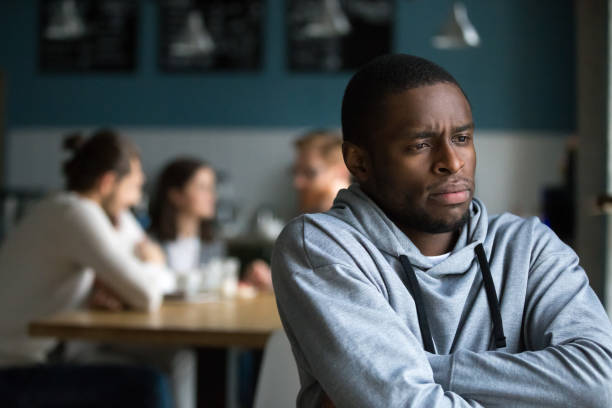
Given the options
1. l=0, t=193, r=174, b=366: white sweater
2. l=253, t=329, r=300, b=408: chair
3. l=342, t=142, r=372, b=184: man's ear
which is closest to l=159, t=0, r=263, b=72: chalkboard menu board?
l=0, t=193, r=174, b=366: white sweater

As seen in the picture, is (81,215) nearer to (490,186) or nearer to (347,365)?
(347,365)

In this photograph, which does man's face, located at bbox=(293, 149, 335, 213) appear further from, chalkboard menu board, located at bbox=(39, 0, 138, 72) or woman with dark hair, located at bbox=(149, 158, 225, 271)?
chalkboard menu board, located at bbox=(39, 0, 138, 72)

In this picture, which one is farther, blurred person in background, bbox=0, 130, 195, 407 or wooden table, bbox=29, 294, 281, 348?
blurred person in background, bbox=0, 130, 195, 407

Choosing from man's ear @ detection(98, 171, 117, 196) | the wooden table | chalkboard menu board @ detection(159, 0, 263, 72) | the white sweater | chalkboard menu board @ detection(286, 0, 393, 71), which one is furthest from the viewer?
chalkboard menu board @ detection(159, 0, 263, 72)

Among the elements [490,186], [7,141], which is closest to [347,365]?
[490,186]

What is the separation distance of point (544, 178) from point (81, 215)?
385cm

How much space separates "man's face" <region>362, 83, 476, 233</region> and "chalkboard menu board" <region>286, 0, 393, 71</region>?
457 centimetres

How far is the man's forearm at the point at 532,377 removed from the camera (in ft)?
3.10

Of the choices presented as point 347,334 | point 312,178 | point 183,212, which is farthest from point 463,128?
point 183,212

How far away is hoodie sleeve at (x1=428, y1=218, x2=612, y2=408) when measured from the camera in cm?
95

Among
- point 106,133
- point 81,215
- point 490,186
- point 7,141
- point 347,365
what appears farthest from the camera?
point 7,141

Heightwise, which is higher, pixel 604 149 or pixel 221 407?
pixel 604 149

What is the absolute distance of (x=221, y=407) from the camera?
234cm

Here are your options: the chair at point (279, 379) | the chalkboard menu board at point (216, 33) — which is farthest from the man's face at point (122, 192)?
the chalkboard menu board at point (216, 33)
